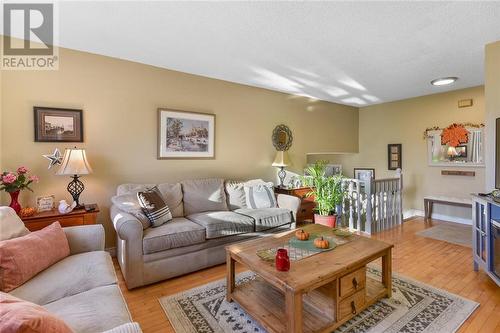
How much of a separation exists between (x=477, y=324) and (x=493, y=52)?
2719mm

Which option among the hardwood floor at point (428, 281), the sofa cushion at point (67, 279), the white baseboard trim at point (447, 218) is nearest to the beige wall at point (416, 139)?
the white baseboard trim at point (447, 218)

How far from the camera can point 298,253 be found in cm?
191

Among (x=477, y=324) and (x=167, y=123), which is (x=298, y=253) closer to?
(x=477, y=324)

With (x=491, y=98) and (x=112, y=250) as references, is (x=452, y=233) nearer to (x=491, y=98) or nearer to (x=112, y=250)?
(x=491, y=98)

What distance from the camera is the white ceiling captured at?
2066 mm

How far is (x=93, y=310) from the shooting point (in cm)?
126

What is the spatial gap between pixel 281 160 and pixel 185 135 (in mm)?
1685

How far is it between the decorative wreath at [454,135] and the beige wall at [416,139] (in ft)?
0.42

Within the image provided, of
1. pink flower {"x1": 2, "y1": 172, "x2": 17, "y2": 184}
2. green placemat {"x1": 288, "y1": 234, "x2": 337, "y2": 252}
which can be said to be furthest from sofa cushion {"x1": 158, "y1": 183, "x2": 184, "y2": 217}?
green placemat {"x1": 288, "y1": 234, "x2": 337, "y2": 252}

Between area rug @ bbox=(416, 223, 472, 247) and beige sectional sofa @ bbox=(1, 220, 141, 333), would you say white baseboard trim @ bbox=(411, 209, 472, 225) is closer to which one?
area rug @ bbox=(416, 223, 472, 247)

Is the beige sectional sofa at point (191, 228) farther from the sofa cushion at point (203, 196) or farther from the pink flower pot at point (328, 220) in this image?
the pink flower pot at point (328, 220)

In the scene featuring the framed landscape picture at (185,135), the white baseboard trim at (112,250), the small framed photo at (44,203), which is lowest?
the white baseboard trim at (112,250)

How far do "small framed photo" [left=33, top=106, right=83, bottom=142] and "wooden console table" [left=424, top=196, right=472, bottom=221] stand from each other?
565 cm

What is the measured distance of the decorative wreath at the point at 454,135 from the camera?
431 centimetres
